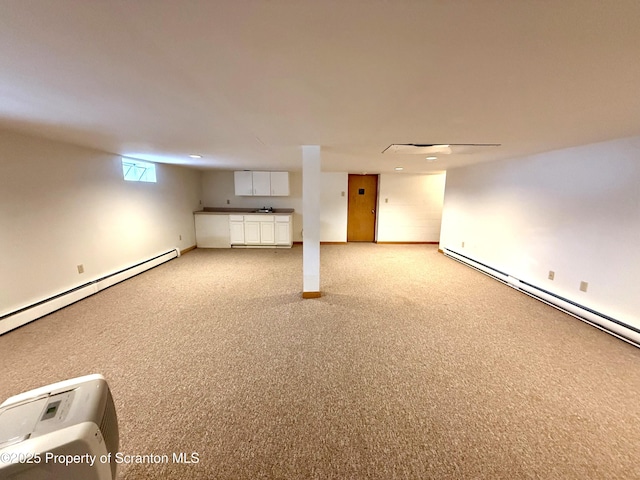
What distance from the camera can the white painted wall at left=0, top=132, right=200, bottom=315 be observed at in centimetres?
256

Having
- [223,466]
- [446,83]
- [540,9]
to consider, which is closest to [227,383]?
[223,466]

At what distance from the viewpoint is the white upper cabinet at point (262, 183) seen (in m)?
6.23

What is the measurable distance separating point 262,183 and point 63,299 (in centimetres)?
422

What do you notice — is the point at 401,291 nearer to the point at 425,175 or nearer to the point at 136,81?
the point at 136,81

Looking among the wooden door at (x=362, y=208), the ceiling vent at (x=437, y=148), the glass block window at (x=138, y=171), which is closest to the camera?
the ceiling vent at (x=437, y=148)

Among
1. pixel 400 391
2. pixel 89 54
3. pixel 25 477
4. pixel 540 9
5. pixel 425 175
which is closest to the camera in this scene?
pixel 25 477

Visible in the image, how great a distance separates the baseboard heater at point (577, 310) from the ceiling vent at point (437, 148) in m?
2.00

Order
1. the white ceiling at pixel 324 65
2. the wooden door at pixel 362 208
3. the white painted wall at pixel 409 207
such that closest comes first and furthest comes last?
the white ceiling at pixel 324 65 → the white painted wall at pixel 409 207 → the wooden door at pixel 362 208

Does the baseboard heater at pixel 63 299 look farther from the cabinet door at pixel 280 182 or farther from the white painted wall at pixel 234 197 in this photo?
the cabinet door at pixel 280 182

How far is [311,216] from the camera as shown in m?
3.29

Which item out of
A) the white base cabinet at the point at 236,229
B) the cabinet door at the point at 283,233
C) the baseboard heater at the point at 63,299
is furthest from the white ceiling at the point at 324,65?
the cabinet door at the point at 283,233

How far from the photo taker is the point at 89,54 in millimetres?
1109

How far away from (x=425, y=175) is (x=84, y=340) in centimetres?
712

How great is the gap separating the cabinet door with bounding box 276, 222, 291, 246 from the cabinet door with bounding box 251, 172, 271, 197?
2.98 feet
